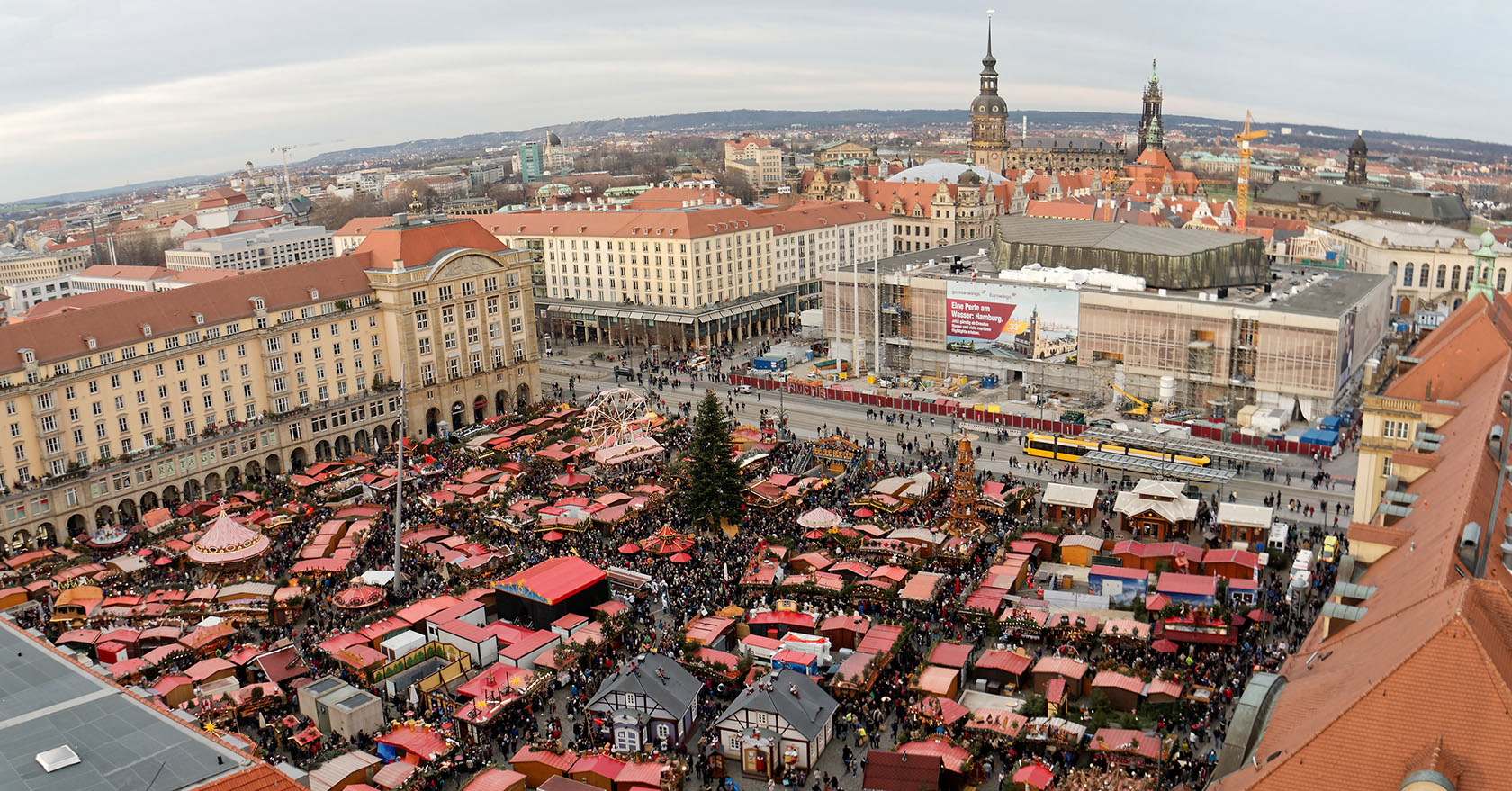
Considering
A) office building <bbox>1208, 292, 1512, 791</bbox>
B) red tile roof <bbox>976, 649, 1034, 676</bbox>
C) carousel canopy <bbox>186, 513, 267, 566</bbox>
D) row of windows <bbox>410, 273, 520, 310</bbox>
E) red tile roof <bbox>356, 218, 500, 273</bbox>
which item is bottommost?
red tile roof <bbox>976, 649, 1034, 676</bbox>

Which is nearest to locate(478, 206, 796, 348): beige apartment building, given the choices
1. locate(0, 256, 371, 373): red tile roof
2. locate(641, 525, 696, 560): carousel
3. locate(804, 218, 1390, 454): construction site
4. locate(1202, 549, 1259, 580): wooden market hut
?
locate(804, 218, 1390, 454): construction site

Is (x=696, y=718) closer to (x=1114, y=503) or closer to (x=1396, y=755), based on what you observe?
(x=1396, y=755)

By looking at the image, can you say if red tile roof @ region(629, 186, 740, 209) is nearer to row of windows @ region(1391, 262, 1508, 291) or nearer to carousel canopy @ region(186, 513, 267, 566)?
row of windows @ region(1391, 262, 1508, 291)

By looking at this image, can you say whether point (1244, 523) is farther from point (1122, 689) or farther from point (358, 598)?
point (358, 598)

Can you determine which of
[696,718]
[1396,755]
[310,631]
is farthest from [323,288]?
[1396,755]

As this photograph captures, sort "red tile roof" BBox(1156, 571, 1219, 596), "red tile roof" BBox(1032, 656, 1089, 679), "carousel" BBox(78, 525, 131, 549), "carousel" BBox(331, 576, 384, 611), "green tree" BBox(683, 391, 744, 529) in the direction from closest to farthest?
"red tile roof" BBox(1032, 656, 1089, 679) → "red tile roof" BBox(1156, 571, 1219, 596) → "carousel" BBox(331, 576, 384, 611) → "green tree" BBox(683, 391, 744, 529) → "carousel" BBox(78, 525, 131, 549)

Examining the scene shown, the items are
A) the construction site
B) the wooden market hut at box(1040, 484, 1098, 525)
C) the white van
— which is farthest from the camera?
the construction site
